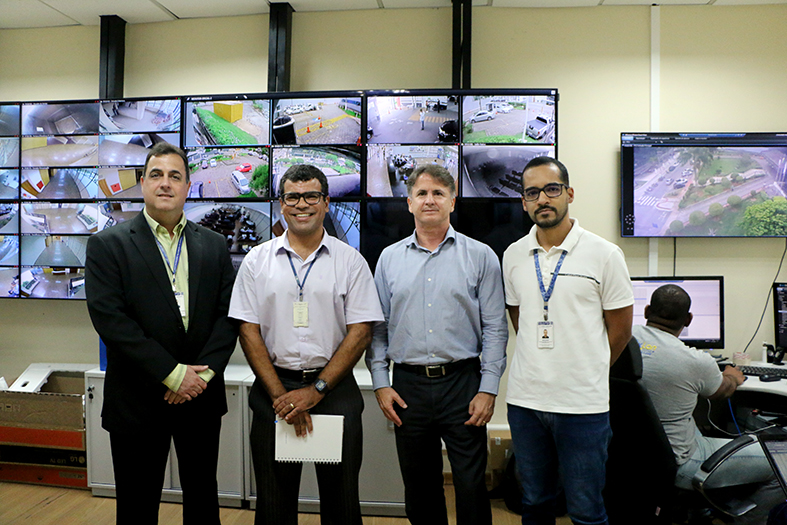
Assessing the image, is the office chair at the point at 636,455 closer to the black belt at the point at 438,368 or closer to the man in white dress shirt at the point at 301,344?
the black belt at the point at 438,368

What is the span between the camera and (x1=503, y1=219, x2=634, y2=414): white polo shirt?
64.1 inches

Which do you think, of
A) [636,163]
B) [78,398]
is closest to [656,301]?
[636,163]

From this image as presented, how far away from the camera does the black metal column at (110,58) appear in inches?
127

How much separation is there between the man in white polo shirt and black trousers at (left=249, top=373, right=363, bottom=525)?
596 mm

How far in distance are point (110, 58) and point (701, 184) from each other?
3.85m

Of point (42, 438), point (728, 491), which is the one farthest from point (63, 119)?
point (728, 491)

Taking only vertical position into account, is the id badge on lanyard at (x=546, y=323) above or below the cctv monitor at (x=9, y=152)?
below

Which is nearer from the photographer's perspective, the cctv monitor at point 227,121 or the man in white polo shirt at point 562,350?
the man in white polo shirt at point 562,350

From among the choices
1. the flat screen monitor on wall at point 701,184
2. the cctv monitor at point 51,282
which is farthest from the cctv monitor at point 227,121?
the flat screen monitor on wall at point 701,184

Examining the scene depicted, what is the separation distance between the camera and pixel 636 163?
9.77ft

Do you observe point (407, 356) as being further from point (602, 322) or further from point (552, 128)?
point (552, 128)

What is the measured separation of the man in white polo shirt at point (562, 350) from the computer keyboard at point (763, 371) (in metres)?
1.57

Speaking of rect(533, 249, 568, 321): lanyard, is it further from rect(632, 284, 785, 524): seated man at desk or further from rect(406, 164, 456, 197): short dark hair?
rect(632, 284, 785, 524): seated man at desk

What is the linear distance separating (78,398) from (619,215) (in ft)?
11.2
